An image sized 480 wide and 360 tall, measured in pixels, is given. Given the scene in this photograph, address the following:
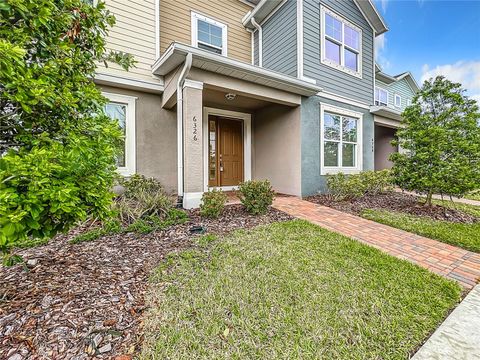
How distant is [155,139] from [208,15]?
15.4 feet

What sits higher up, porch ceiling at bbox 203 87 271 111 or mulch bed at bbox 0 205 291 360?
porch ceiling at bbox 203 87 271 111

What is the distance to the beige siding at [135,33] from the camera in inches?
233

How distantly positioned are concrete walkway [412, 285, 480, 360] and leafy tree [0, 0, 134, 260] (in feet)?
9.14

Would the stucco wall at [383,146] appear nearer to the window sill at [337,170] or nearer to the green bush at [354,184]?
the window sill at [337,170]

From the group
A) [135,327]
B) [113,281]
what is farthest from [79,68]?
[135,327]

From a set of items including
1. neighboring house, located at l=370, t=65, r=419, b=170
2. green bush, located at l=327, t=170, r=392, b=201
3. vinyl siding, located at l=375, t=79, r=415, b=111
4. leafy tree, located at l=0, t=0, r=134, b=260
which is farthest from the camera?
vinyl siding, located at l=375, t=79, r=415, b=111

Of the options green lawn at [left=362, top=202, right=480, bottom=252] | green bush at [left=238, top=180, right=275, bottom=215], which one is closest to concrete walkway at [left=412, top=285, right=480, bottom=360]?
green lawn at [left=362, top=202, right=480, bottom=252]

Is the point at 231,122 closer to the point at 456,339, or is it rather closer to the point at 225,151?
the point at 225,151

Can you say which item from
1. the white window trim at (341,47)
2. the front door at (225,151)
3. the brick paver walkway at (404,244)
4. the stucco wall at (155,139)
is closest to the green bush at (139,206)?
the stucco wall at (155,139)

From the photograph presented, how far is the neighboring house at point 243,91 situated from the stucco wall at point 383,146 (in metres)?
4.04

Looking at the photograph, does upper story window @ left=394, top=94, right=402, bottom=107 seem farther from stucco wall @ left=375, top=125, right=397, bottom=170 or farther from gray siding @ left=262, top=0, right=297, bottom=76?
gray siding @ left=262, top=0, right=297, bottom=76

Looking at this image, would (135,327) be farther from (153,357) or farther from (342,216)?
(342,216)

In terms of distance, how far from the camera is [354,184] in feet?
21.1

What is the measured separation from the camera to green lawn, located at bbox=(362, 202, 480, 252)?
3.79m
